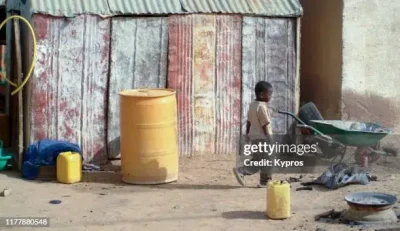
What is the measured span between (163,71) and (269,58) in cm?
169

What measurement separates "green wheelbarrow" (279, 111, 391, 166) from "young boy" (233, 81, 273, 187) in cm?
108

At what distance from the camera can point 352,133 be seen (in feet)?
34.4

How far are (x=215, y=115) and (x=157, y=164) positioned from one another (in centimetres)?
179

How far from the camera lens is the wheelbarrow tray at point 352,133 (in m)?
10.5

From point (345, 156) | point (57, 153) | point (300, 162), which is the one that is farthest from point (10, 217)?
point (345, 156)

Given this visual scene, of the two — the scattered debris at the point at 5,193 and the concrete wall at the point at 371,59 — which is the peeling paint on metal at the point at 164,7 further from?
the scattered debris at the point at 5,193

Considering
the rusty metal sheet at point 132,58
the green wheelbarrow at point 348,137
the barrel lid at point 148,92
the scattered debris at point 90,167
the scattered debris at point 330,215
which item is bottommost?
the scattered debris at point 330,215

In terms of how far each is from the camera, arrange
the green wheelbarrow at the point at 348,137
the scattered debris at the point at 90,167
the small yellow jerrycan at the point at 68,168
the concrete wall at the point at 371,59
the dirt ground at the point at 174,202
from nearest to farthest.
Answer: the dirt ground at the point at 174,202
the small yellow jerrycan at the point at 68,168
the green wheelbarrow at the point at 348,137
the scattered debris at the point at 90,167
the concrete wall at the point at 371,59

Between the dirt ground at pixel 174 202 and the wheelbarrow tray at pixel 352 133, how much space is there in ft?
1.57

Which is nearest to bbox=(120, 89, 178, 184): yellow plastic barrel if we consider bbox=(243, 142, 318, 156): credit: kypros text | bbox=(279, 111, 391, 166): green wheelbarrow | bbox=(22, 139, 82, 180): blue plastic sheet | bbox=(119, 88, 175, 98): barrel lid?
bbox=(119, 88, 175, 98): barrel lid

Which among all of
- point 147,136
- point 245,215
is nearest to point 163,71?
point 147,136

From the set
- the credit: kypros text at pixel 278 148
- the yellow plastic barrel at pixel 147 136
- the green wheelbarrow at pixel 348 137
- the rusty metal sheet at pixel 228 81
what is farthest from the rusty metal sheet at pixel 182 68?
the green wheelbarrow at pixel 348 137

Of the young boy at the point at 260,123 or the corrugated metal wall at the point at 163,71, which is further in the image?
the corrugated metal wall at the point at 163,71

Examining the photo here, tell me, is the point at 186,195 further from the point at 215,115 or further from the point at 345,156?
the point at 345,156
